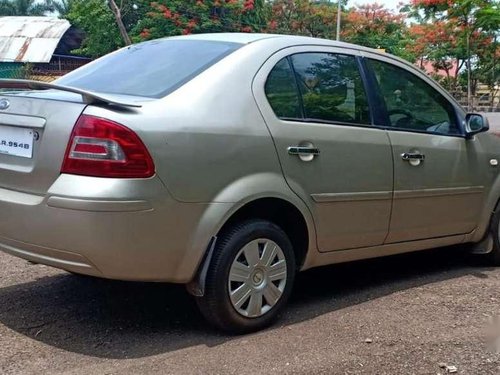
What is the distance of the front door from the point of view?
4469 mm

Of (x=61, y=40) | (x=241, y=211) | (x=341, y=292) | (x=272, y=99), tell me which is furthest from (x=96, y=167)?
(x=61, y=40)

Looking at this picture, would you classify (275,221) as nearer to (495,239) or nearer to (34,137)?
(34,137)

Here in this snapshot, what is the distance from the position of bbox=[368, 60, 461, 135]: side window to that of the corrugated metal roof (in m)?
29.8

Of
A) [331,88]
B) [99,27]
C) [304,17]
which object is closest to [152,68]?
[331,88]

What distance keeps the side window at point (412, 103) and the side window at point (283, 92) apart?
865 mm

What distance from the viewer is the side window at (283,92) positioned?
12.5 feet

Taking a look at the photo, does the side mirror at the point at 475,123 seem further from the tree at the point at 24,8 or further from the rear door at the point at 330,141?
the tree at the point at 24,8

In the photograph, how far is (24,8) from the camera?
53469 millimetres

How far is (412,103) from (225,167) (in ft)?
6.40

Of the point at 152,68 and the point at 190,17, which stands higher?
the point at 152,68

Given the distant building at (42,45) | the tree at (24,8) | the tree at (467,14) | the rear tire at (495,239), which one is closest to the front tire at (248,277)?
the rear tire at (495,239)

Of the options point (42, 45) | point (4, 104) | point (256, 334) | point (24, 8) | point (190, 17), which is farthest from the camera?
point (24, 8)

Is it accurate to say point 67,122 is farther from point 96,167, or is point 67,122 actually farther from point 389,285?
point 389,285

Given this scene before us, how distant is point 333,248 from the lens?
4113mm
